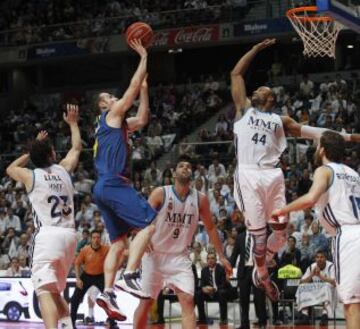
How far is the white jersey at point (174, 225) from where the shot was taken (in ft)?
34.3

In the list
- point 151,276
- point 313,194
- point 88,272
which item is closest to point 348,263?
point 313,194

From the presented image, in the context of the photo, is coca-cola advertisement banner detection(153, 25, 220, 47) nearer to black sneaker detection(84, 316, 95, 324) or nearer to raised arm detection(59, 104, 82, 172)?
black sneaker detection(84, 316, 95, 324)

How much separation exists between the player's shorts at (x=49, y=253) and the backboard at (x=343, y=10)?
3.88 metres

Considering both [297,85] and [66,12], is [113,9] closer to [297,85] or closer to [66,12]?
[66,12]

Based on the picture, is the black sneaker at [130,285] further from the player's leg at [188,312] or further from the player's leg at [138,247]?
the player's leg at [188,312]

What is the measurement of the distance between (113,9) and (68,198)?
22.0 metres

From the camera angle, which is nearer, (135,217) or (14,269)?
(135,217)

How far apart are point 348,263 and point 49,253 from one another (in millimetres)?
3271

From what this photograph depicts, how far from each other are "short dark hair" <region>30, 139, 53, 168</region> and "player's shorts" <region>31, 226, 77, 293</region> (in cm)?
74

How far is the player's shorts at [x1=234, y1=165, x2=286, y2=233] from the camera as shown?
1020 centimetres

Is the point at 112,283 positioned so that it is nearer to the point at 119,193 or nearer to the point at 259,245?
the point at 119,193

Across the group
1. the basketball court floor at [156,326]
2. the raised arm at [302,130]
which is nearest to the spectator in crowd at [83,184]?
the basketball court floor at [156,326]

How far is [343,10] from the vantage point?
35.1 ft

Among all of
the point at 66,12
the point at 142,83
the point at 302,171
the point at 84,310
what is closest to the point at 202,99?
the point at 66,12
